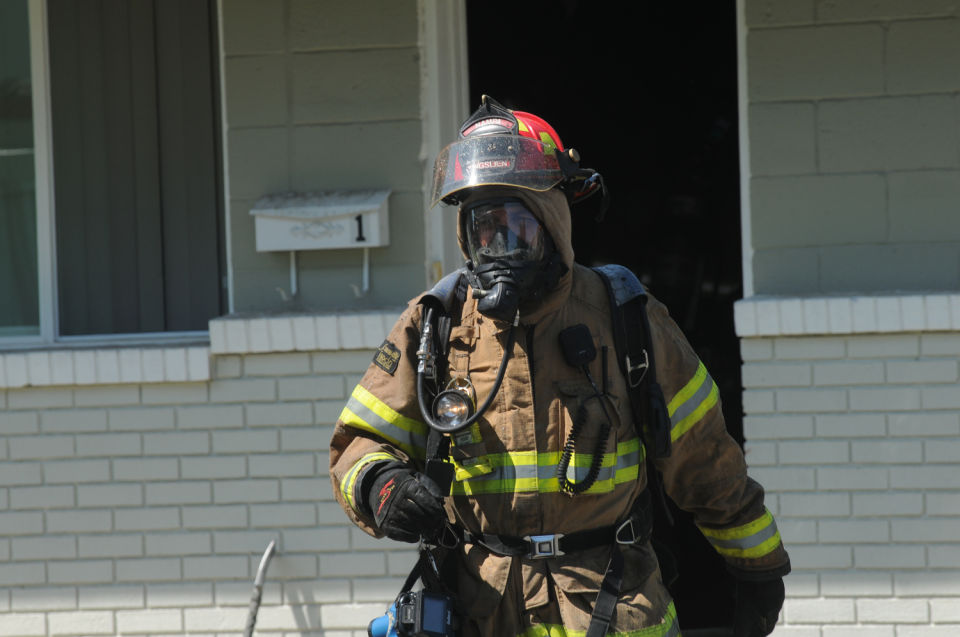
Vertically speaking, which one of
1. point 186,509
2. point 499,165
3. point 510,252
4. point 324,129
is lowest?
point 186,509

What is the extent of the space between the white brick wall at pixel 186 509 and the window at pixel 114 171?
465mm

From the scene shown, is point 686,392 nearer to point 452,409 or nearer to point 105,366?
point 452,409

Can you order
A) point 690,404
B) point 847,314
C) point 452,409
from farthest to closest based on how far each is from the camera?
1. point 847,314
2. point 690,404
3. point 452,409

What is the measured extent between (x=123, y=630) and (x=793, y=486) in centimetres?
290

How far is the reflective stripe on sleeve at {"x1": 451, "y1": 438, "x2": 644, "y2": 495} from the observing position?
248 centimetres

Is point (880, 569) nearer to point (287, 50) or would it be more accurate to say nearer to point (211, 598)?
point (211, 598)

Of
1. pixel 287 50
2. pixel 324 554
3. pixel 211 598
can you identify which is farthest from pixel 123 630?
pixel 287 50

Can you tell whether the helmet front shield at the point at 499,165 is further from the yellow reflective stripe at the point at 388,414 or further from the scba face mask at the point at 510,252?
the yellow reflective stripe at the point at 388,414

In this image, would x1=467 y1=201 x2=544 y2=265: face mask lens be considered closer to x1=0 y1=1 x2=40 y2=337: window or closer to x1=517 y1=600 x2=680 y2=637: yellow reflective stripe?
x1=517 y1=600 x2=680 y2=637: yellow reflective stripe

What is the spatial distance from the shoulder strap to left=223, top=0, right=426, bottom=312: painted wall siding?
2.16 m

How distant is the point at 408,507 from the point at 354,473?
22 cm

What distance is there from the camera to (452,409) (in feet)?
8.03

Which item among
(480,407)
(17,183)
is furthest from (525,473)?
(17,183)

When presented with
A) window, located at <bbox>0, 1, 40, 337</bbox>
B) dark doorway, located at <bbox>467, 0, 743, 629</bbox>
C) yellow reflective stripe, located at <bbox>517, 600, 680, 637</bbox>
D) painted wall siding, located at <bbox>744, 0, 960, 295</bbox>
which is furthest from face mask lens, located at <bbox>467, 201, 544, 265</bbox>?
dark doorway, located at <bbox>467, 0, 743, 629</bbox>
